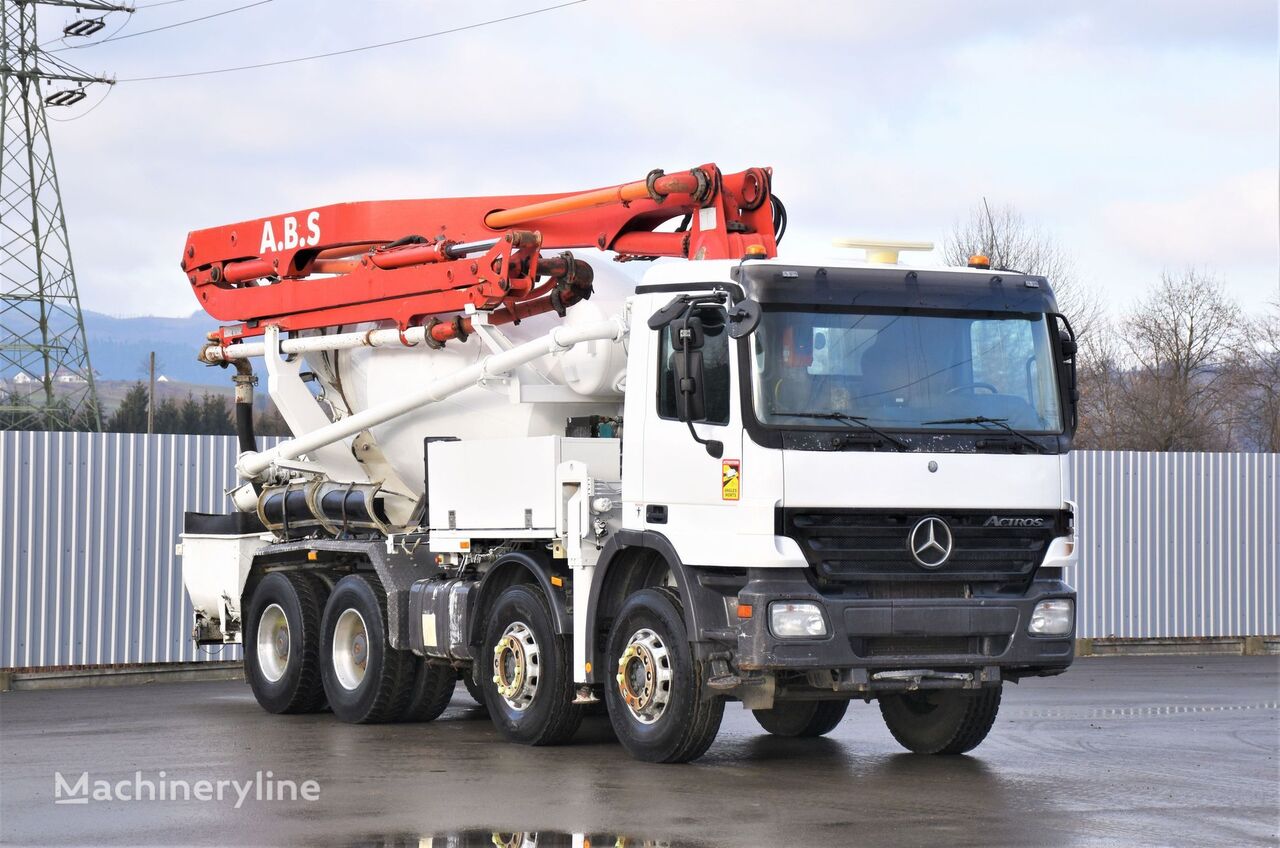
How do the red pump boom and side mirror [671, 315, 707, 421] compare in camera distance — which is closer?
side mirror [671, 315, 707, 421]

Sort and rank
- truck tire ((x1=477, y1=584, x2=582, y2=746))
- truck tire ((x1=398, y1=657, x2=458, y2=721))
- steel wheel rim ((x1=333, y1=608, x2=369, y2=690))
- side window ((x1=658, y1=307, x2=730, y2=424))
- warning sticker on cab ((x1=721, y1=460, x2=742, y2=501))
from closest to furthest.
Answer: warning sticker on cab ((x1=721, y1=460, x2=742, y2=501)), side window ((x1=658, y1=307, x2=730, y2=424)), truck tire ((x1=477, y1=584, x2=582, y2=746)), truck tire ((x1=398, y1=657, x2=458, y2=721)), steel wheel rim ((x1=333, y1=608, x2=369, y2=690))

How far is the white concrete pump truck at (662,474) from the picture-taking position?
10195 mm

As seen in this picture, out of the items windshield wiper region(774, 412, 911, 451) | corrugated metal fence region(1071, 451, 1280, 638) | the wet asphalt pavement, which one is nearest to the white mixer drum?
windshield wiper region(774, 412, 911, 451)

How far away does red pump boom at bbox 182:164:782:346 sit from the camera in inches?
458

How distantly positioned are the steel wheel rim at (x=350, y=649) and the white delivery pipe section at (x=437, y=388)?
1.52 m

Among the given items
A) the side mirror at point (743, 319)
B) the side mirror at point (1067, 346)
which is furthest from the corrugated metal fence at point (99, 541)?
the side mirror at point (1067, 346)

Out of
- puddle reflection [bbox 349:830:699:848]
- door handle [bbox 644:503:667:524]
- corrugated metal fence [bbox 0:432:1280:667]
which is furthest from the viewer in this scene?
corrugated metal fence [bbox 0:432:1280:667]

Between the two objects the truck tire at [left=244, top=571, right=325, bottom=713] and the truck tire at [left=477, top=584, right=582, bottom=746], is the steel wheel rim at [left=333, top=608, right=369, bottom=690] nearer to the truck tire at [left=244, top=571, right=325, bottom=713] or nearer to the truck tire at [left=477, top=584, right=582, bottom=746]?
the truck tire at [left=244, top=571, right=325, bottom=713]

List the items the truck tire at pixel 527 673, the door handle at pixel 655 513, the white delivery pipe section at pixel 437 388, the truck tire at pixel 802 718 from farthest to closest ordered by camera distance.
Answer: the truck tire at pixel 802 718, the white delivery pipe section at pixel 437 388, the truck tire at pixel 527 673, the door handle at pixel 655 513

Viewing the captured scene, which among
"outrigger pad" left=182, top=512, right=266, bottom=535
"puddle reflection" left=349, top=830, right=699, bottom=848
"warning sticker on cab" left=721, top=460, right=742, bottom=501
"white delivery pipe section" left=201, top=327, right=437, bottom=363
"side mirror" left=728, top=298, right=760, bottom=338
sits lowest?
"puddle reflection" left=349, top=830, right=699, bottom=848

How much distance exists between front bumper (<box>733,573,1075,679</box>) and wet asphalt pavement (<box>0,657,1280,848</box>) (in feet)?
2.28

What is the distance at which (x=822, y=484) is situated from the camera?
10.1 metres

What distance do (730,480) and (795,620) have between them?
0.88 meters

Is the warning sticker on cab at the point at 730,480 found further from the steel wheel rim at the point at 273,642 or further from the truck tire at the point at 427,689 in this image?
the steel wheel rim at the point at 273,642
